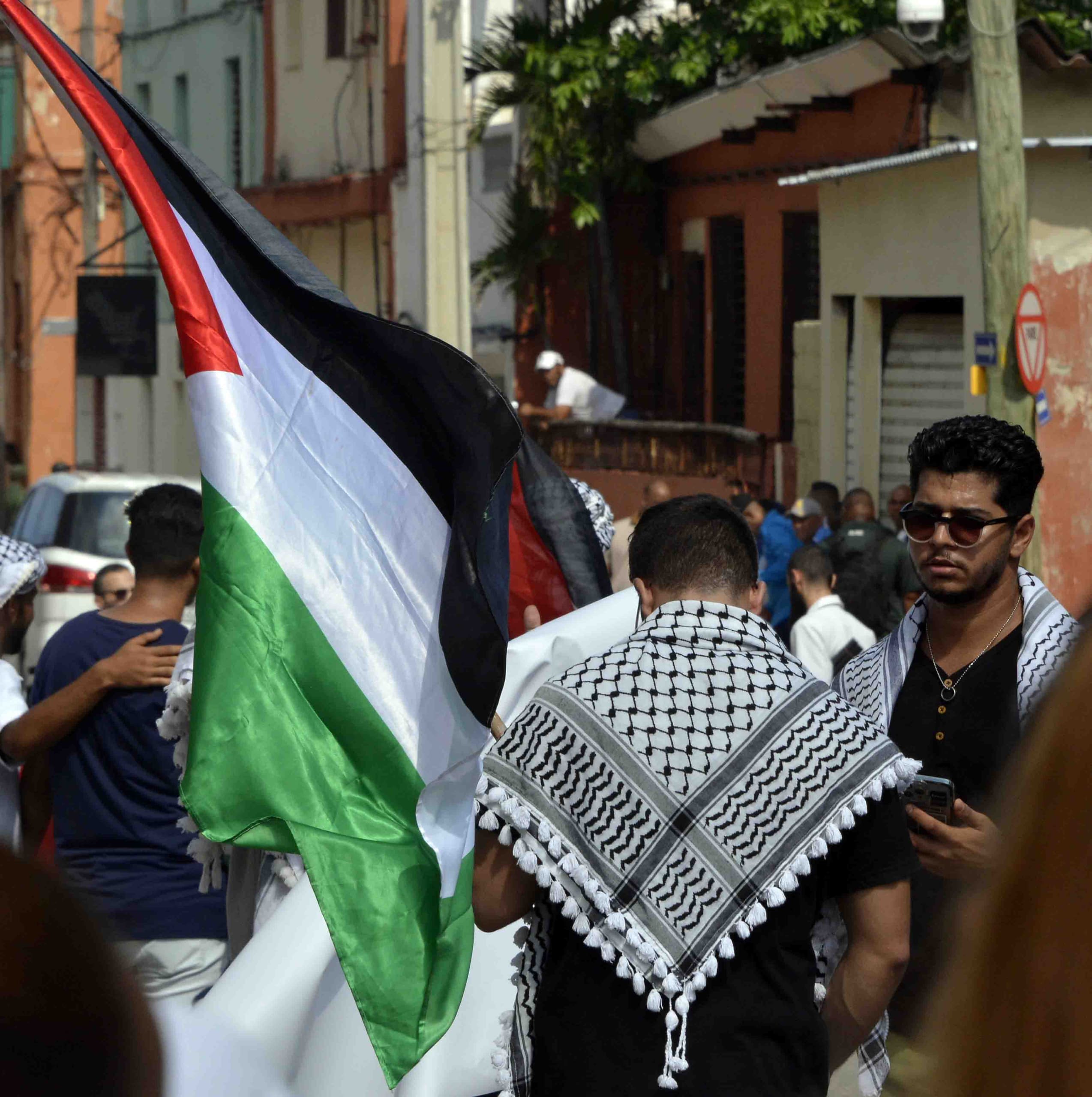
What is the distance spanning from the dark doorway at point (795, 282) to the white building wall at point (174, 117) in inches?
468

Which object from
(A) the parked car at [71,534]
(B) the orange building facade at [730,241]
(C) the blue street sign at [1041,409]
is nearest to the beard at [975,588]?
(C) the blue street sign at [1041,409]

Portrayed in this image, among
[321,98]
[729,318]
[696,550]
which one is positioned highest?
[321,98]

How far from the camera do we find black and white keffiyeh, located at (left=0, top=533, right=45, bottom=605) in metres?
5.03

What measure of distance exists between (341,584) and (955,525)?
1340 mm

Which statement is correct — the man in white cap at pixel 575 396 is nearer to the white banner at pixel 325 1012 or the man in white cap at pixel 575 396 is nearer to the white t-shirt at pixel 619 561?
the white t-shirt at pixel 619 561

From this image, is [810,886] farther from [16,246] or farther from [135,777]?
[16,246]

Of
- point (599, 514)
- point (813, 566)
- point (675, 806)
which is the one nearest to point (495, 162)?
point (813, 566)

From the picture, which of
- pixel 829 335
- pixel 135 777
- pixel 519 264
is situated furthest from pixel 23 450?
pixel 135 777

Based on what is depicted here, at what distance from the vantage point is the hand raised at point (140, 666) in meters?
4.73

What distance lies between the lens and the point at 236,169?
29531mm

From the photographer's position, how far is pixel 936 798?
3.78 m

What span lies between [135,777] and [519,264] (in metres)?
17.5

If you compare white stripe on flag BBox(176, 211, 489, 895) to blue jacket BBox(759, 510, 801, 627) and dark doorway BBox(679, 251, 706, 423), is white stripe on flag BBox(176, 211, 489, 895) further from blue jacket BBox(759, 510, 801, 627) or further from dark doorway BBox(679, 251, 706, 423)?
dark doorway BBox(679, 251, 706, 423)

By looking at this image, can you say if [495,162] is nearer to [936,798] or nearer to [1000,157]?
[1000,157]
